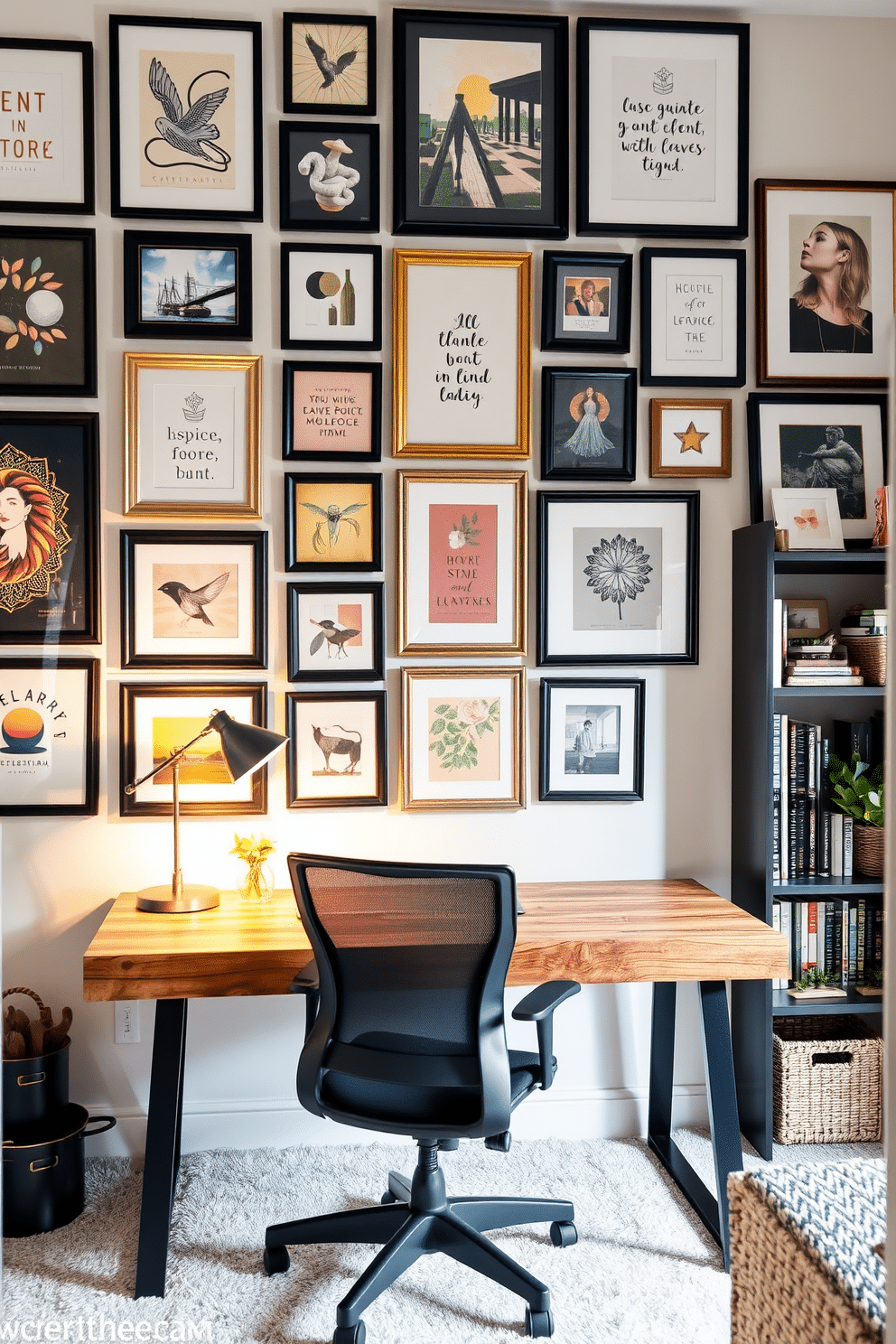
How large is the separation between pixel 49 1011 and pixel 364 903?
1184 millimetres

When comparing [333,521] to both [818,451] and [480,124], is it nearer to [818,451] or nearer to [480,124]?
[480,124]

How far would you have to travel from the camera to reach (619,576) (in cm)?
269

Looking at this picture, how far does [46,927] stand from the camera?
2.56m

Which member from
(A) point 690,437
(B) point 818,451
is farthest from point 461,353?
(B) point 818,451

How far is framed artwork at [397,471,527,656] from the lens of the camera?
2615 mm

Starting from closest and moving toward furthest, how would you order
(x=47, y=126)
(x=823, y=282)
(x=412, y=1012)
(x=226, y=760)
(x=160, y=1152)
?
(x=412, y=1012) → (x=160, y=1152) → (x=226, y=760) → (x=47, y=126) → (x=823, y=282)

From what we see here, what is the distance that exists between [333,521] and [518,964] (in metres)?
1.20

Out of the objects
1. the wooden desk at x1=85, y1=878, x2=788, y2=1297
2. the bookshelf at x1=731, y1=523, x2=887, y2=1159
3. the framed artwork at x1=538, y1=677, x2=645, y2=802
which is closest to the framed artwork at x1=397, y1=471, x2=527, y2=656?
the framed artwork at x1=538, y1=677, x2=645, y2=802

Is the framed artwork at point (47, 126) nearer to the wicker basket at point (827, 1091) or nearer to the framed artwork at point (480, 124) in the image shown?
the framed artwork at point (480, 124)

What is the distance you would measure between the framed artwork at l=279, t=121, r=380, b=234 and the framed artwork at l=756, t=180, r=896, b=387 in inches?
41.1

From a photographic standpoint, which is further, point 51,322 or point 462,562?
point 462,562

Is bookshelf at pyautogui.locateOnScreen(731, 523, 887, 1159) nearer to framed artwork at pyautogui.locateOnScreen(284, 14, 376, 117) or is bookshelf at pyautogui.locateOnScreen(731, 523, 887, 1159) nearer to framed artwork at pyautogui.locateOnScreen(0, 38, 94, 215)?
framed artwork at pyautogui.locateOnScreen(284, 14, 376, 117)

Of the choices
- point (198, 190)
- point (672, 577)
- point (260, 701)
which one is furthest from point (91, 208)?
point (672, 577)

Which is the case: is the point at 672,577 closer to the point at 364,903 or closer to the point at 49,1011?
the point at 364,903
